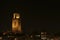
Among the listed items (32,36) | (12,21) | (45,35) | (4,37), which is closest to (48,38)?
(45,35)

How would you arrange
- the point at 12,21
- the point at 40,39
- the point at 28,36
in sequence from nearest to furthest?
the point at 40,39 → the point at 28,36 → the point at 12,21

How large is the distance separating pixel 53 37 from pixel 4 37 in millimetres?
1148

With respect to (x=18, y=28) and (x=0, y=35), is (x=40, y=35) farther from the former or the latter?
(x=18, y=28)

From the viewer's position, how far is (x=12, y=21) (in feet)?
20.3

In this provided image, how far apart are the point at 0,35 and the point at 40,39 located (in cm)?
101

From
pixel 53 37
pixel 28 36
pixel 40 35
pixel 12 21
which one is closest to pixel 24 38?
pixel 28 36

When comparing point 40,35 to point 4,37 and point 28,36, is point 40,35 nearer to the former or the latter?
point 28,36

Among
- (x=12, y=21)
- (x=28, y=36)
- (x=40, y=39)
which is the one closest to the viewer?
(x=40, y=39)

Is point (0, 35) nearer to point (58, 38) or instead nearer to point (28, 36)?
point (28, 36)

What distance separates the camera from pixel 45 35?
4.03 m

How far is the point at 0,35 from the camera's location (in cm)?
428

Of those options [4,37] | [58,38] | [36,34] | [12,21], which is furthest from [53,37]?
[12,21]

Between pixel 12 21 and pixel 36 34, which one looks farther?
pixel 12 21

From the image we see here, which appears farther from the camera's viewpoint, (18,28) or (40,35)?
(18,28)
